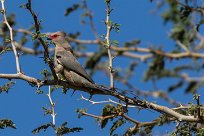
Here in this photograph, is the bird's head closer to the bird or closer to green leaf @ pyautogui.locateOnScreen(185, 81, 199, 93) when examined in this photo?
the bird

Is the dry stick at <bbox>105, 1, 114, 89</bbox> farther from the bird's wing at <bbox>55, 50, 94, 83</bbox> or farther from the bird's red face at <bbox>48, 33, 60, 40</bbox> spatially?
the bird's red face at <bbox>48, 33, 60, 40</bbox>

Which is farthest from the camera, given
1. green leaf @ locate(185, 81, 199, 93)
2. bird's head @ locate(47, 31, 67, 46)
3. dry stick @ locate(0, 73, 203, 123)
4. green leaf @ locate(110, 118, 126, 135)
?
bird's head @ locate(47, 31, 67, 46)

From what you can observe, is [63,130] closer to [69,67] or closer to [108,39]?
[69,67]

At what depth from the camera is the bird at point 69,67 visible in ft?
25.2

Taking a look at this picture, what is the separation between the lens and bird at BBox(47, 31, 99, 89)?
25.2 ft

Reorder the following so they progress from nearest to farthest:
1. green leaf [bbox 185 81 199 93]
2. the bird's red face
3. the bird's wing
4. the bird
Result: green leaf [bbox 185 81 199 93] < the bird < the bird's wing < the bird's red face

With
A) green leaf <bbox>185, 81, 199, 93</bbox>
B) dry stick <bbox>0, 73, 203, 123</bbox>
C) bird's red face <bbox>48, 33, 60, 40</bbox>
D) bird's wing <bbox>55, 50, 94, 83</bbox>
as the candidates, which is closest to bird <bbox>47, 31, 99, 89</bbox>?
bird's wing <bbox>55, 50, 94, 83</bbox>

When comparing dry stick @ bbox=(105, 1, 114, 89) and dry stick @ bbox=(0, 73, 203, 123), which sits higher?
dry stick @ bbox=(105, 1, 114, 89)

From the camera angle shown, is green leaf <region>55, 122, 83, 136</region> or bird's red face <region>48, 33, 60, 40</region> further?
bird's red face <region>48, 33, 60, 40</region>

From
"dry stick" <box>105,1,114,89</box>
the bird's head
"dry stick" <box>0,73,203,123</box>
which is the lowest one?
"dry stick" <box>0,73,203,123</box>

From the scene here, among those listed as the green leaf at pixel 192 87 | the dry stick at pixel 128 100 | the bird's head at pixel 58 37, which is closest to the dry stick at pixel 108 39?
the dry stick at pixel 128 100

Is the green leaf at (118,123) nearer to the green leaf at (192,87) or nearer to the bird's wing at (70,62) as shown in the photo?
the bird's wing at (70,62)

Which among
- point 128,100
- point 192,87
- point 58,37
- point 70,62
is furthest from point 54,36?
point 192,87

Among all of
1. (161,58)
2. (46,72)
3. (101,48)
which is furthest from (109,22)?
(161,58)
